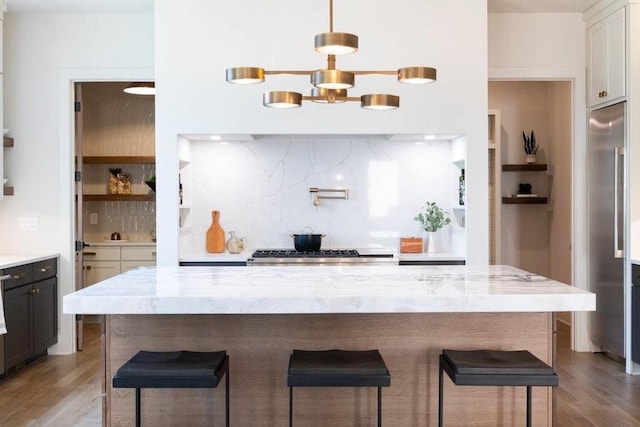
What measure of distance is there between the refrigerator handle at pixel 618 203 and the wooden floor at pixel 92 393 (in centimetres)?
95

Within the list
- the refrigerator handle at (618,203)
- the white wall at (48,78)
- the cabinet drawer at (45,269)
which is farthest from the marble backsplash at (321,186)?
the refrigerator handle at (618,203)

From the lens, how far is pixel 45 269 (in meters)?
5.09

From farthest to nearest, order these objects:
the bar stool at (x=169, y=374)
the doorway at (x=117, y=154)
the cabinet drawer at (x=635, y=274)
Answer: the doorway at (x=117, y=154) < the cabinet drawer at (x=635, y=274) < the bar stool at (x=169, y=374)

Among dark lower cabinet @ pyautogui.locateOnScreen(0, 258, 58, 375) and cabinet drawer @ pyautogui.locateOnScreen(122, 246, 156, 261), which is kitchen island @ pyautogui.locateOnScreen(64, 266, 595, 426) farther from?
cabinet drawer @ pyautogui.locateOnScreen(122, 246, 156, 261)

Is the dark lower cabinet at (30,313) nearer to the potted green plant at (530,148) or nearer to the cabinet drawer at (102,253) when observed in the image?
the cabinet drawer at (102,253)

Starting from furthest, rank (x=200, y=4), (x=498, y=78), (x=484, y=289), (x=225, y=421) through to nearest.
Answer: (x=498, y=78)
(x=200, y=4)
(x=225, y=421)
(x=484, y=289)

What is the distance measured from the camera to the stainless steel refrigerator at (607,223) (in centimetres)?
491

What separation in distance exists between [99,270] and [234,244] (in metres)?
2.27

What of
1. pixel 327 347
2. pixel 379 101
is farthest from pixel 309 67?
pixel 327 347

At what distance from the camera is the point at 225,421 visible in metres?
A: 2.97

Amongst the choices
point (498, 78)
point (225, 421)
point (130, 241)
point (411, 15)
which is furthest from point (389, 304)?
point (130, 241)

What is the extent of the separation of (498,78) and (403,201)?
1328mm

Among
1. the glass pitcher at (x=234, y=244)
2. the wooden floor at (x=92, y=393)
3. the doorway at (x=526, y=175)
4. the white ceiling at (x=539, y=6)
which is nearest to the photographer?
the wooden floor at (x=92, y=393)

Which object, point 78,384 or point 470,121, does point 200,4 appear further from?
point 78,384
